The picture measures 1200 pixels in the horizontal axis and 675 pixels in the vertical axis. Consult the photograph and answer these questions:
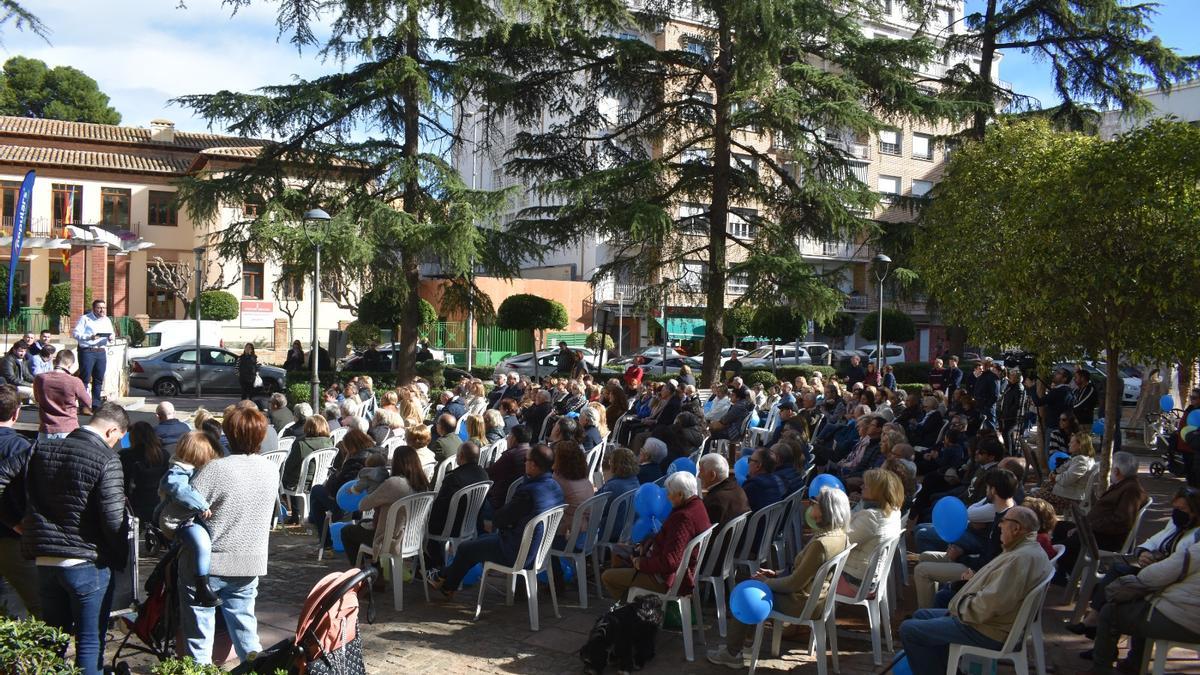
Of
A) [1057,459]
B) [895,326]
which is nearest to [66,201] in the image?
[895,326]

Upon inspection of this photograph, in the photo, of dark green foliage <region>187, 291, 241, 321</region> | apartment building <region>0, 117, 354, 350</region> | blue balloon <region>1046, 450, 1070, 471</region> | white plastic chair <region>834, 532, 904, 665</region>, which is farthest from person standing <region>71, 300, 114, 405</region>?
apartment building <region>0, 117, 354, 350</region>

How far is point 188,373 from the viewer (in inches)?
926

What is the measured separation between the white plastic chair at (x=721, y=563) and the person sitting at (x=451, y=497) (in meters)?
1.88

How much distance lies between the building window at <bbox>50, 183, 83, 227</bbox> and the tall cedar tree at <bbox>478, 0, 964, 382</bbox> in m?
26.6

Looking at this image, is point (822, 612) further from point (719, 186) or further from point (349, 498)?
point (719, 186)

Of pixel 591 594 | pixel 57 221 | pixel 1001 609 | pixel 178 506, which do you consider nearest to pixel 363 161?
pixel 591 594

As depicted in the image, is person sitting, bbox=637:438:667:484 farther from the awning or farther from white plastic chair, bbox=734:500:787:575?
the awning

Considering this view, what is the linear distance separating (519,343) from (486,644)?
3280cm

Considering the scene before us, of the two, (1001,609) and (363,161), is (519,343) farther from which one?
(1001,609)

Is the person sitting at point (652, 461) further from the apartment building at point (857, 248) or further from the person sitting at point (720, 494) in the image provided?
the apartment building at point (857, 248)

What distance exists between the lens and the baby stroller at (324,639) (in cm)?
424

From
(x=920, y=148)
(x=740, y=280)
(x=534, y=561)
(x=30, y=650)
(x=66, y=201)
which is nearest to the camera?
(x=30, y=650)

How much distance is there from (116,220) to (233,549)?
40789 mm

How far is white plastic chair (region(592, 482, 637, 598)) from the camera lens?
6965 millimetres
